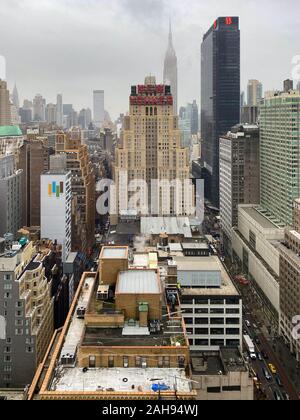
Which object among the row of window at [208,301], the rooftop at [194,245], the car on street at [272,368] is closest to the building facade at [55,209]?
the rooftop at [194,245]

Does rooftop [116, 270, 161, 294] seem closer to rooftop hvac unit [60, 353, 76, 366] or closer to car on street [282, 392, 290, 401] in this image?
rooftop hvac unit [60, 353, 76, 366]

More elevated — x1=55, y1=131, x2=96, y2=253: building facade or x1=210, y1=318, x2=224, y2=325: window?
x1=55, y1=131, x2=96, y2=253: building facade

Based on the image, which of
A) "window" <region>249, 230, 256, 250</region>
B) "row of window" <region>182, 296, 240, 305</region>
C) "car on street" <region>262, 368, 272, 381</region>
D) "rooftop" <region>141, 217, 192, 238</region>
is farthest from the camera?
"window" <region>249, 230, 256, 250</region>

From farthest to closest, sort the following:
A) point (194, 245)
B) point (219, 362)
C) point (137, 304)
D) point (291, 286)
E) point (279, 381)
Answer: point (194, 245), point (291, 286), point (279, 381), point (219, 362), point (137, 304)

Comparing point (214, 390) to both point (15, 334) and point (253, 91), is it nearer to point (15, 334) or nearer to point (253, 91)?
point (15, 334)

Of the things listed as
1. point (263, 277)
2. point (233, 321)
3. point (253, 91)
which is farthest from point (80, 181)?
point (253, 91)

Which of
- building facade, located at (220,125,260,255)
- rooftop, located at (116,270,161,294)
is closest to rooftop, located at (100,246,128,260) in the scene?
rooftop, located at (116,270,161,294)
